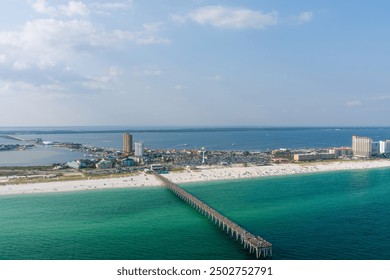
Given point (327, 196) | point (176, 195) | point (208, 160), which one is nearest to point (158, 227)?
point (176, 195)

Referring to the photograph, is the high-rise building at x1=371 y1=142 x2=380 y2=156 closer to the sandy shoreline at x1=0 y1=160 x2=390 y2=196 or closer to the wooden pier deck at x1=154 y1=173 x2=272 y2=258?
the sandy shoreline at x1=0 y1=160 x2=390 y2=196

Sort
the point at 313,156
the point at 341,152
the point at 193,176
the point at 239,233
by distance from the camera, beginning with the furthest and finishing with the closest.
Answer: the point at 341,152
the point at 313,156
the point at 193,176
the point at 239,233

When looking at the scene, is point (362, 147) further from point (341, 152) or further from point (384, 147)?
point (384, 147)

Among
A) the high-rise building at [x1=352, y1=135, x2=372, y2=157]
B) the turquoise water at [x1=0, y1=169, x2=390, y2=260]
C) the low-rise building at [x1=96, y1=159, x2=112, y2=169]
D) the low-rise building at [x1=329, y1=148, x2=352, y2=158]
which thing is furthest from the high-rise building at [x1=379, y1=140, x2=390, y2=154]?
the low-rise building at [x1=96, y1=159, x2=112, y2=169]

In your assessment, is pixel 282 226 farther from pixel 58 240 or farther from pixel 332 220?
pixel 58 240

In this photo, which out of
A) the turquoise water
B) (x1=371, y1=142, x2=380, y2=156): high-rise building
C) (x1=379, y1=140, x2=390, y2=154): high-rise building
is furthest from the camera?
(x1=379, y1=140, x2=390, y2=154): high-rise building

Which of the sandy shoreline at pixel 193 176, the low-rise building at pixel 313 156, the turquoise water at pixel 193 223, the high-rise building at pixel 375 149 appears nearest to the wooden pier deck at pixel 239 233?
the turquoise water at pixel 193 223

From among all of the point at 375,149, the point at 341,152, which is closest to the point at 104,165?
the point at 341,152
